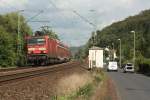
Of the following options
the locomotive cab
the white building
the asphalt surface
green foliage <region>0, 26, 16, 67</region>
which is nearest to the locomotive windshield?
the locomotive cab

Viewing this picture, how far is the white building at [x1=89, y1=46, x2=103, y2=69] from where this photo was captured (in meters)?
54.2

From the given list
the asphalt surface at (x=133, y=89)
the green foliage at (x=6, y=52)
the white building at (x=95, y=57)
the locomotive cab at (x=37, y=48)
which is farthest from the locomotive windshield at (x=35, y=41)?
the asphalt surface at (x=133, y=89)

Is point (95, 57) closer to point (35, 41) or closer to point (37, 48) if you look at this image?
point (37, 48)

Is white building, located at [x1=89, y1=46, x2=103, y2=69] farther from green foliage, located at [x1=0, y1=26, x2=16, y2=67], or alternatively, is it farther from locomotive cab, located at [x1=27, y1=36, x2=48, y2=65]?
green foliage, located at [x1=0, y1=26, x2=16, y2=67]

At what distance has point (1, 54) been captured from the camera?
7356 cm

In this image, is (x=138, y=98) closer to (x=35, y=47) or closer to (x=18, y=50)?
(x=35, y=47)

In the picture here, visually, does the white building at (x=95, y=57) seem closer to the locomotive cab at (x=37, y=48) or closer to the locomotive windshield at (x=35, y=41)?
the locomotive cab at (x=37, y=48)

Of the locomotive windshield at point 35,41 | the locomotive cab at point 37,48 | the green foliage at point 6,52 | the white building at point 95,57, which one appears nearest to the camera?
the white building at point 95,57

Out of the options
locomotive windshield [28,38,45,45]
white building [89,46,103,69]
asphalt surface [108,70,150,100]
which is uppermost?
locomotive windshield [28,38,45,45]

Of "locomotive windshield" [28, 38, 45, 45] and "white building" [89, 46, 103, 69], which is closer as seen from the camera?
"white building" [89, 46, 103, 69]

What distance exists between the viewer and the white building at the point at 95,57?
54209 millimetres

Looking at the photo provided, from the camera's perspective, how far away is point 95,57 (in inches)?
2144

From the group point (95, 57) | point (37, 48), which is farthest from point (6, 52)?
point (95, 57)

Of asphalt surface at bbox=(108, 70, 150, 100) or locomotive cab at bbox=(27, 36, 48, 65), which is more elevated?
locomotive cab at bbox=(27, 36, 48, 65)
